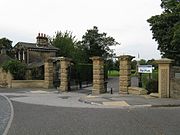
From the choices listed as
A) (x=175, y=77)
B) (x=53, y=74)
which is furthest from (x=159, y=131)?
(x=53, y=74)

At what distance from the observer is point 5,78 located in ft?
140

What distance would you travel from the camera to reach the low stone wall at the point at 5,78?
1610 inches

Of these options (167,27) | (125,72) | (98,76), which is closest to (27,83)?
(98,76)

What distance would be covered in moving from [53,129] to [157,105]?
A: 8108 mm

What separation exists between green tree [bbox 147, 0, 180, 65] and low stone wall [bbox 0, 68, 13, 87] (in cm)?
1778

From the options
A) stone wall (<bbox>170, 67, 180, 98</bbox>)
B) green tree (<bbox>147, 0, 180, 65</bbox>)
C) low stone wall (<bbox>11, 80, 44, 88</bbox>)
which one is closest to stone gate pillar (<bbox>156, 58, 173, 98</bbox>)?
stone wall (<bbox>170, 67, 180, 98</bbox>)

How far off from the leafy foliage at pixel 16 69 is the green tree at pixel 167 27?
16.1 meters

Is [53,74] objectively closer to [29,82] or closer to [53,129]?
[29,82]

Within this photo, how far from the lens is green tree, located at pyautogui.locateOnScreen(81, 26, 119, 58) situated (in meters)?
73.7

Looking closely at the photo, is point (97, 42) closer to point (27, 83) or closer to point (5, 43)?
point (5, 43)

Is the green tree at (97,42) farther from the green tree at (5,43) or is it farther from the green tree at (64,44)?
the green tree at (5,43)

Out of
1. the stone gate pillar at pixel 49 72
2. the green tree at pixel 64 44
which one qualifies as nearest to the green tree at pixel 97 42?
the green tree at pixel 64 44

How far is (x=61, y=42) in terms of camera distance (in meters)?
67.6

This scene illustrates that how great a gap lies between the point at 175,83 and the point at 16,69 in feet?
81.3
